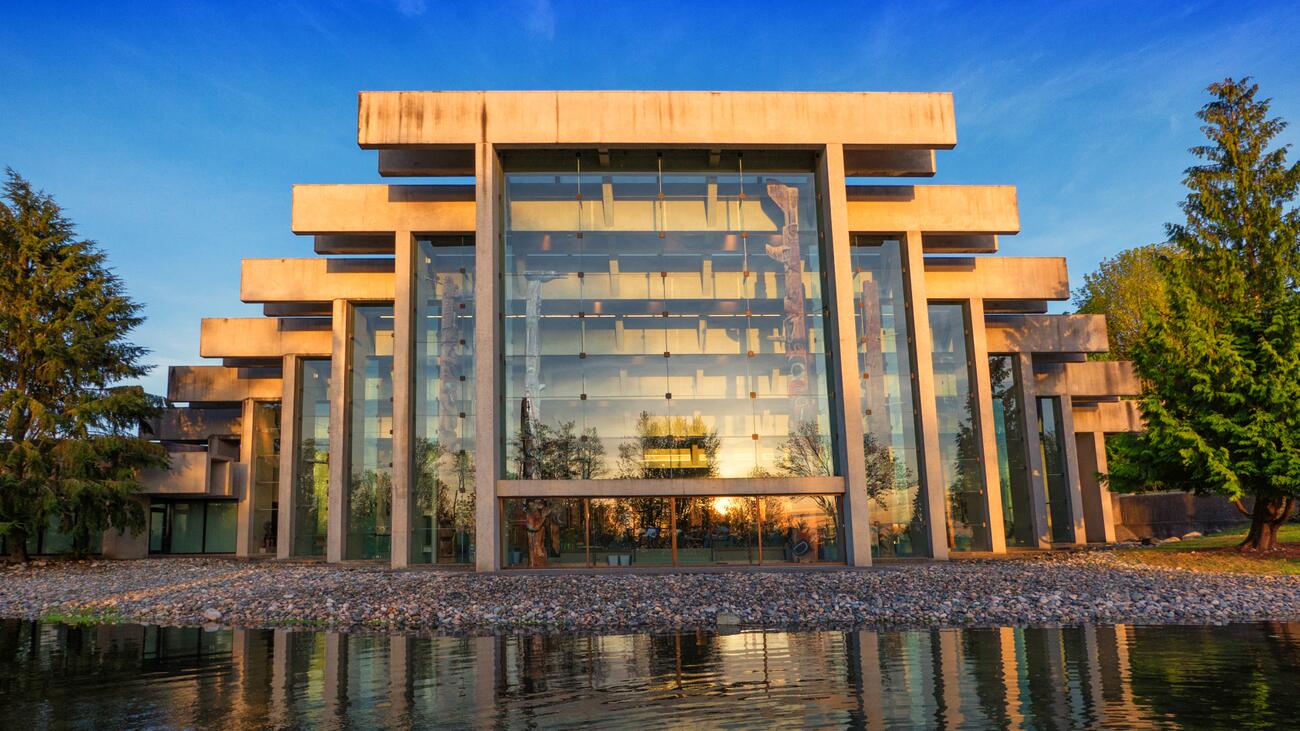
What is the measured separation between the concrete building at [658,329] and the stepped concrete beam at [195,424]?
29.7 feet

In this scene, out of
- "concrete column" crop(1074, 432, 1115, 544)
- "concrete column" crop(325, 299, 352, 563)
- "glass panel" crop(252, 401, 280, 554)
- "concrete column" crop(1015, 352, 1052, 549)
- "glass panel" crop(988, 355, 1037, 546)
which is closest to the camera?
"concrete column" crop(325, 299, 352, 563)

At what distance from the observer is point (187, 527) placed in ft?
140

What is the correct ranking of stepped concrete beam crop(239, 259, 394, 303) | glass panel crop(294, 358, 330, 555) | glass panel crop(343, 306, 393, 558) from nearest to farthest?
glass panel crop(343, 306, 393, 558) < stepped concrete beam crop(239, 259, 394, 303) < glass panel crop(294, 358, 330, 555)

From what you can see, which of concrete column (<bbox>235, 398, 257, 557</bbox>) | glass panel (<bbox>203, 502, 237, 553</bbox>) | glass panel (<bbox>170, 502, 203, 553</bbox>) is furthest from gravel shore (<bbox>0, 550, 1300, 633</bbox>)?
glass panel (<bbox>203, 502, 237, 553</bbox>)

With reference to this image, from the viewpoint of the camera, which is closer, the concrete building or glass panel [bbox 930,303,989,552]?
the concrete building

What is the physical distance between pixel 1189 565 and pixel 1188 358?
6.30m

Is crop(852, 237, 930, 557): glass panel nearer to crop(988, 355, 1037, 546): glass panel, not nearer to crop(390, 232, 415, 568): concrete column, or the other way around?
crop(988, 355, 1037, 546): glass panel

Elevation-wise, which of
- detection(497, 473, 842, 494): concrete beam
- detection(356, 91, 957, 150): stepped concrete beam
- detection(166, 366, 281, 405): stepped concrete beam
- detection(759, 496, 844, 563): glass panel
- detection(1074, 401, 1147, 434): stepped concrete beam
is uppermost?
detection(356, 91, 957, 150): stepped concrete beam

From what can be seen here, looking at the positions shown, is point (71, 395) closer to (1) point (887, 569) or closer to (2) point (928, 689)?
(1) point (887, 569)

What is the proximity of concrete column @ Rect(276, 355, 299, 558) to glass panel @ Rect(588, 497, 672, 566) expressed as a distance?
14.9 m

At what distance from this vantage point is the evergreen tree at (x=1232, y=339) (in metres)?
26.0

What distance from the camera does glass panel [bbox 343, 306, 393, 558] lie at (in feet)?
106

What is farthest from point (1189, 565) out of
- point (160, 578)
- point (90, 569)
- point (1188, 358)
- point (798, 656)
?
point (90, 569)

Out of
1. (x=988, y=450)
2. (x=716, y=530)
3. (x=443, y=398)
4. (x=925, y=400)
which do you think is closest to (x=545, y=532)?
(x=716, y=530)
